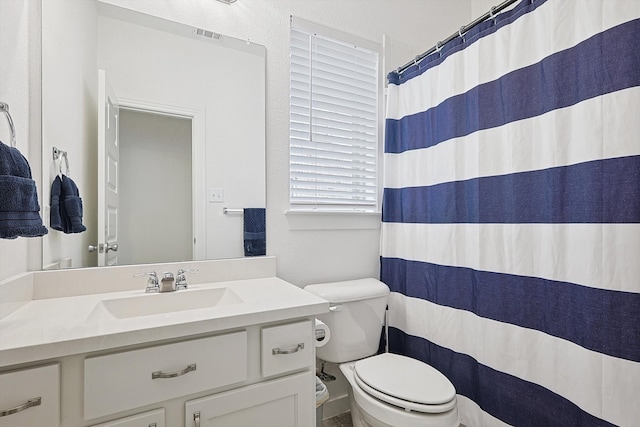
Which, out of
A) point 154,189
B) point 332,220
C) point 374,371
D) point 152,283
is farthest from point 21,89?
point 374,371

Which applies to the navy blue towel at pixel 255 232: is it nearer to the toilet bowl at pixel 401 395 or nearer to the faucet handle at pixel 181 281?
the faucet handle at pixel 181 281

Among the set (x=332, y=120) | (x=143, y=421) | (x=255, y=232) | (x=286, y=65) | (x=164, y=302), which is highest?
(x=286, y=65)

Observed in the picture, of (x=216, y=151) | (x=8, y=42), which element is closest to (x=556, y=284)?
(x=216, y=151)

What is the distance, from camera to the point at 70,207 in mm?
1218

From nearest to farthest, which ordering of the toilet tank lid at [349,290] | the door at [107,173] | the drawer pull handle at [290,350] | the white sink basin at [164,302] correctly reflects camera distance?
1. the drawer pull handle at [290,350]
2. the white sink basin at [164,302]
3. the door at [107,173]
4. the toilet tank lid at [349,290]

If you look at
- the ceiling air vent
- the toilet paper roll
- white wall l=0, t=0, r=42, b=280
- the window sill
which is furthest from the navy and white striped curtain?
white wall l=0, t=0, r=42, b=280

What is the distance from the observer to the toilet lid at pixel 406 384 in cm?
119

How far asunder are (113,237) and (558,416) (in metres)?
1.82

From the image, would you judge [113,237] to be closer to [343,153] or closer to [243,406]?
[243,406]

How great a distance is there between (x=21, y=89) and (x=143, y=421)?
3.80ft

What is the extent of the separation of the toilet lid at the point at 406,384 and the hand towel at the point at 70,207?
1.29 meters

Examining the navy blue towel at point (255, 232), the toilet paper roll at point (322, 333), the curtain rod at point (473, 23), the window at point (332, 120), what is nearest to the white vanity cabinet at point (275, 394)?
the toilet paper roll at point (322, 333)

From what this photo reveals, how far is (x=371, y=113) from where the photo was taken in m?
1.98

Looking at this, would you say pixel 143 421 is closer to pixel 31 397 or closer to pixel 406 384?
pixel 31 397
